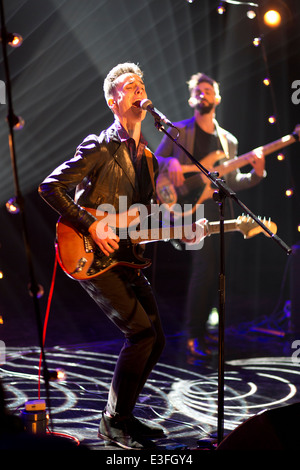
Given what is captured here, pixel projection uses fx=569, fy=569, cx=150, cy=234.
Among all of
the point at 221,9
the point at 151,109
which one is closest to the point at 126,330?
the point at 151,109

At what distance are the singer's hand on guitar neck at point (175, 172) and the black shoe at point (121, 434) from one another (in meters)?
3.17

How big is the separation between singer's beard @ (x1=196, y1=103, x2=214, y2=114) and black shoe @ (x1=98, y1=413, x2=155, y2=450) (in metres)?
3.78

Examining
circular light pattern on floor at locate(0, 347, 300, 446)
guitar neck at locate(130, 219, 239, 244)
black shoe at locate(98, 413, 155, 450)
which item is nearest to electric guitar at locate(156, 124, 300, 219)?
circular light pattern on floor at locate(0, 347, 300, 446)

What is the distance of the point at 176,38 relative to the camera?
23.5 feet

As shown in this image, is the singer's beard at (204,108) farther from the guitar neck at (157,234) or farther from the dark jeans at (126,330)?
the dark jeans at (126,330)

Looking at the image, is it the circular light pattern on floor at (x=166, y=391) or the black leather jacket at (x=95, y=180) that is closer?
the black leather jacket at (x=95, y=180)

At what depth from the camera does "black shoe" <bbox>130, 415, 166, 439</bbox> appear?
335 centimetres

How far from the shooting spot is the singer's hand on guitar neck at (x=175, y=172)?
5945 mm

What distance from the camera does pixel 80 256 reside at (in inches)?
128

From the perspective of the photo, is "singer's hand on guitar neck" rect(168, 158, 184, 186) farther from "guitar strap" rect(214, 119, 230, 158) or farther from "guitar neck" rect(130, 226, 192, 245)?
"guitar neck" rect(130, 226, 192, 245)

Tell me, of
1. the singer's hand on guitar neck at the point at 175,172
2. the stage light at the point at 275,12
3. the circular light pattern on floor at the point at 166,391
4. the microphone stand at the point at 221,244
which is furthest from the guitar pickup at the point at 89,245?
the stage light at the point at 275,12
